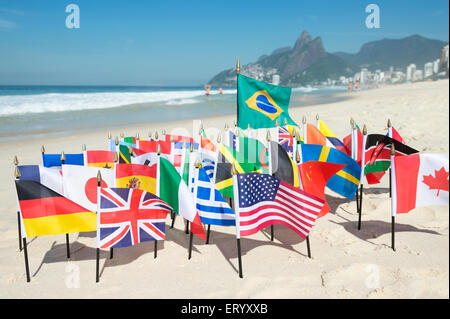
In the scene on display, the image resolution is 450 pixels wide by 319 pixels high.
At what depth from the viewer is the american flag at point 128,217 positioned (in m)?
4.16

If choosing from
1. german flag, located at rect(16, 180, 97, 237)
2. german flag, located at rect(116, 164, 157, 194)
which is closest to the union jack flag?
german flag, located at rect(116, 164, 157, 194)

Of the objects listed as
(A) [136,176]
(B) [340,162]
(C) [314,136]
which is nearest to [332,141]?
(C) [314,136]

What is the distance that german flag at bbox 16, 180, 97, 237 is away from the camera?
413 centimetres

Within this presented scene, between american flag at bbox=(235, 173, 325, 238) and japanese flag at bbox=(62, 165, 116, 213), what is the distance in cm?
188

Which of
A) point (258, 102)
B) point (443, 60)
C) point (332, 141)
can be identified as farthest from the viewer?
point (443, 60)

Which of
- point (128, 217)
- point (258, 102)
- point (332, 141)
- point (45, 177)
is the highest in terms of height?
point (258, 102)

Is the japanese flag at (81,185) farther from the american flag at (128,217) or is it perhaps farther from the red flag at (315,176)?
the red flag at (315,176)

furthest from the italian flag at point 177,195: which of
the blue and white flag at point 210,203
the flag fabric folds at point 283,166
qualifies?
the flag fabric folds at point 283,166

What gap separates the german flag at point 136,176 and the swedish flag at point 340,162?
2357 mm

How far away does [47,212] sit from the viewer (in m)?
4.23

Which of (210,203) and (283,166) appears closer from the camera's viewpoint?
(210,203)

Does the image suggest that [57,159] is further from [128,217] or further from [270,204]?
[270,204]

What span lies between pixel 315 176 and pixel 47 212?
3518 millimetres
